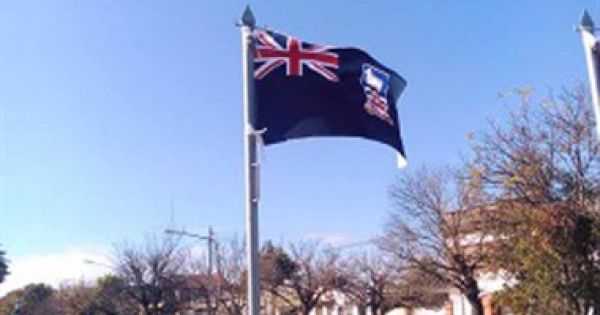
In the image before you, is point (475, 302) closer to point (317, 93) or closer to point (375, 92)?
point (375, 92)

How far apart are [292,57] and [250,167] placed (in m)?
1.71

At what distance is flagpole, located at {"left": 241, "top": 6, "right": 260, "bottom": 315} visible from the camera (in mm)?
8414

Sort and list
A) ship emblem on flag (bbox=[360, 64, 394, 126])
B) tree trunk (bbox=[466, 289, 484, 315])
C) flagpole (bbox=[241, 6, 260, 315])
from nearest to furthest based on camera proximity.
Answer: flagpole (bbox=[241, 6, 260, 315]), ship emblem on flag (bbox=[360, 64, 394, 126]), tree trunk (bbox=[466, 289, 484, 315])

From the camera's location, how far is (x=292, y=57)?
9805 millimetres

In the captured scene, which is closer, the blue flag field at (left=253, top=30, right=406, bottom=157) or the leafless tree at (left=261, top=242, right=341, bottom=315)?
the blue flag field at (left=253, top=30, right=406, bottom=157)

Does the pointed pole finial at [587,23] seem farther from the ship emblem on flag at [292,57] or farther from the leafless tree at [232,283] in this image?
the leafless tree at [232,283]

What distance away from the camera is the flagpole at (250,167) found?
27.6 feet

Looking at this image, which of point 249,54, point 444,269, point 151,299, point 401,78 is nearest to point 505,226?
point 444,269

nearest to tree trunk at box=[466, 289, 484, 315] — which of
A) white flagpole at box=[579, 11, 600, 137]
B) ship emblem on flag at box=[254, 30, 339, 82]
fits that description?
white flagpole at box=[579, 11, 600, 137]

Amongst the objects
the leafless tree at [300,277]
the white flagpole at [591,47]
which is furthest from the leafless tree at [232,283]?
the white flagpole at [591,47]

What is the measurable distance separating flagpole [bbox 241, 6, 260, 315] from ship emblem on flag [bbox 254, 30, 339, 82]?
0.20 meters

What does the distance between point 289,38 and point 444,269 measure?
33.0m

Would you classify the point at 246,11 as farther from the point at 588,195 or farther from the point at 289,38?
the point at 588,195

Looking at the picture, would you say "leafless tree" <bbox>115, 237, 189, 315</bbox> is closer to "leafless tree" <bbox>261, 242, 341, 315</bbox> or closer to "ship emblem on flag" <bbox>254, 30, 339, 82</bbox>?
"leafless tree" <bbox>261, 242, 341, 315</bbox>
